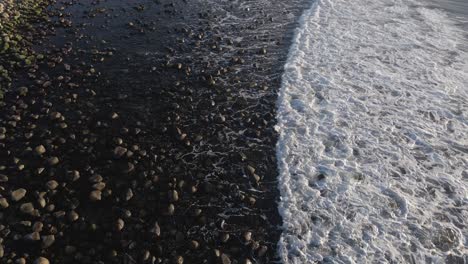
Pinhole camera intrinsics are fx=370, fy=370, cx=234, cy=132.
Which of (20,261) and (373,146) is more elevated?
(20,261)

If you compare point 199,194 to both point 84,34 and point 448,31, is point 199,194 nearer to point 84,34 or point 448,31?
point 84,34

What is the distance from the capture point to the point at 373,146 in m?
12.8

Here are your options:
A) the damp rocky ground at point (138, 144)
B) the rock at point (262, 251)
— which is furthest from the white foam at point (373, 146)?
the damp rocky ground at point (138, 144)

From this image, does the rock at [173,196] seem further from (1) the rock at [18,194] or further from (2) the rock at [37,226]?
(1) the rock at [18,194]

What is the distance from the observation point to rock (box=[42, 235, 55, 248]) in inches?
340

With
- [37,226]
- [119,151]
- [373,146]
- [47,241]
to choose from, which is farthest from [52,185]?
[373,146]

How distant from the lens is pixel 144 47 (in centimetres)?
1752

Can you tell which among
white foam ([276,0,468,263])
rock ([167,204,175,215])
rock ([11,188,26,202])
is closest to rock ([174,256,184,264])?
rock ([167,204,175,215])

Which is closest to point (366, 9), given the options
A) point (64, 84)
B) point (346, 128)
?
point (346, 128)

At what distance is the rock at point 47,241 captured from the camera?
340 inches

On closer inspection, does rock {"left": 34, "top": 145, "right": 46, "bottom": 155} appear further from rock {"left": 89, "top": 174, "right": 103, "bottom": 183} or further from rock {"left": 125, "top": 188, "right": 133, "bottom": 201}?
rock {"left": 125, "top": 188, "right": 133, "bottom": 201}

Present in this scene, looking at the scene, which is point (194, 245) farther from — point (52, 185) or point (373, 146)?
point (373, 146)

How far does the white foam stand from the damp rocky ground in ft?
3.02

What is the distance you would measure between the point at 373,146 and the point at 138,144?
7958 mm
